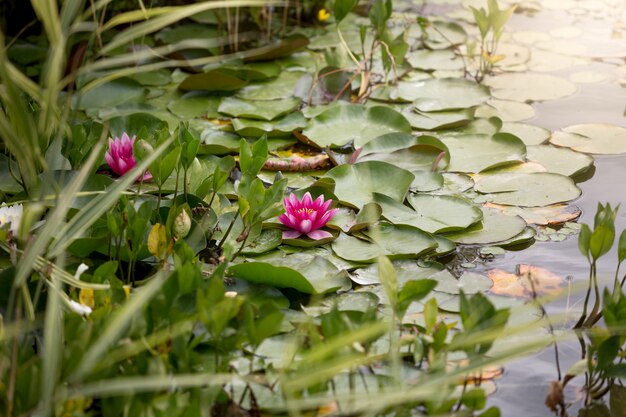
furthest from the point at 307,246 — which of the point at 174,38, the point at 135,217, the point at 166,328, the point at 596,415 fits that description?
the point at 174,38

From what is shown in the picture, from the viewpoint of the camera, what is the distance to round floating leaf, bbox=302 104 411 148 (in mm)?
2400

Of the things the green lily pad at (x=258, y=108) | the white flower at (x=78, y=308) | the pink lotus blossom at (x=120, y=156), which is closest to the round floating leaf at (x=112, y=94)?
the green lily pad at (x=258, y=108)

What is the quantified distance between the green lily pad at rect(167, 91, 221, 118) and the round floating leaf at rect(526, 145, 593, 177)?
38.7 inches

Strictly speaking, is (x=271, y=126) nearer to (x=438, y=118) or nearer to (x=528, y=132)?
(x=438, y=118)

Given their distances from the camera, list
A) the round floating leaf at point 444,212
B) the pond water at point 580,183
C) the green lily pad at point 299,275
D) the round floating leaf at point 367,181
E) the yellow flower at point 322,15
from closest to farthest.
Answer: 1. the pond water at point 580,183
2. the green lily pad at point 299,275
3. the round floating leaf at point 444,212
4. the round floating leaf at point 367,181
5. the yellow flower at point 322,15

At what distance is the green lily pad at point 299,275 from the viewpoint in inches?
65.3

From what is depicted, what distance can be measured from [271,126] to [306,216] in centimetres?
67

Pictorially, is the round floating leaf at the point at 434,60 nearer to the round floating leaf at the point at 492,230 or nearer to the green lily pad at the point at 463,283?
the round floating leaf at the point at 492,230

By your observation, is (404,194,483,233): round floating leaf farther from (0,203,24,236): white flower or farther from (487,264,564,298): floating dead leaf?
(0,203,24,236): white flower

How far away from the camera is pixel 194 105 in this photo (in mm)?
2641

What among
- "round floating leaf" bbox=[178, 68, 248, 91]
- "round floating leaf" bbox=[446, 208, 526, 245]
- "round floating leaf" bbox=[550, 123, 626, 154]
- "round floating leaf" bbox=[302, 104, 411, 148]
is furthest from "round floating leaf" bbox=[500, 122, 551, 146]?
"round floating leaf" bbox=[178, 68, 248, 91]

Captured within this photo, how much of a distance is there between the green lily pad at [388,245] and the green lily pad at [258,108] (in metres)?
0.74

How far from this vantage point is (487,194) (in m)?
2.14

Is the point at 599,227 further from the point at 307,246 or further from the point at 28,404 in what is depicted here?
the point at 28,404
